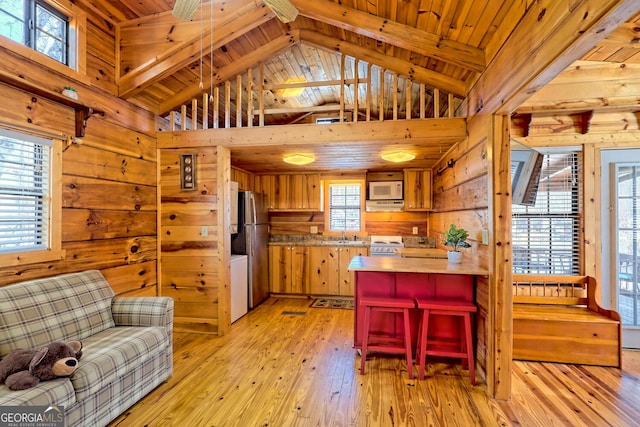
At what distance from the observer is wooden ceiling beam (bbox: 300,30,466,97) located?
2.92 m

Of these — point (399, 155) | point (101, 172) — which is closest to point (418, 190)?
point (399, 155)

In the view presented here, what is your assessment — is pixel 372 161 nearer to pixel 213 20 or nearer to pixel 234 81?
pixel 234 81

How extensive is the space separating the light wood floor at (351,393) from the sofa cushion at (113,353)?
357 millimetres

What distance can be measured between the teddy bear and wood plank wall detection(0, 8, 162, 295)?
2.51 ft

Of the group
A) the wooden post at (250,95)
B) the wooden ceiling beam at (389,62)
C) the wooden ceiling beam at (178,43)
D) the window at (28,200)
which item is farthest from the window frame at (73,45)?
the wooden ceiling beam at (389,62)

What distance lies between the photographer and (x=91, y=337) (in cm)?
221

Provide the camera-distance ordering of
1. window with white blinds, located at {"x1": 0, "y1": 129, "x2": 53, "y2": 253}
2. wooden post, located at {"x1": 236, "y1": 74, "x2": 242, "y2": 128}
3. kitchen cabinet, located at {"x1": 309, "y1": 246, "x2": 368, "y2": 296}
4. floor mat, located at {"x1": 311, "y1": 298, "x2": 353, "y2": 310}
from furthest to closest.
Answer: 1. kitchen cabinet, located at {"x1": 309, "y1": 246, "x2": 368, "y2": 296}
2. floor mat, located at {"x1": 311, "y1": 298, "x2": 353, "y2": 310}
3. wooden post, located at {"x1": 236, "y1": 74, "x2": 242, "y2": 128}
4. window with white blinds, located at {"x1": 0, "y1": 129, "x2": 53, "y2": 253}

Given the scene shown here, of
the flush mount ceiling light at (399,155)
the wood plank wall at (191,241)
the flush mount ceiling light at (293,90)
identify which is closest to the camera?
the wood plank wall at (191,241)

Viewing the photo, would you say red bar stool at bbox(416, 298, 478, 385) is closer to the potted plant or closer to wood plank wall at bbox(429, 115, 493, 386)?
wood plank wall at bbox(429, 115, 493, 386)

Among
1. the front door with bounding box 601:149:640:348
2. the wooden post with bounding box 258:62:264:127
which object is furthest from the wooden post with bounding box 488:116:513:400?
the wooden post with bounding box 258:62:264:127

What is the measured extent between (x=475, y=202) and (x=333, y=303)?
2.81 metres

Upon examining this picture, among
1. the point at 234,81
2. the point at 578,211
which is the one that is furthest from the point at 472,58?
the point at 234,81

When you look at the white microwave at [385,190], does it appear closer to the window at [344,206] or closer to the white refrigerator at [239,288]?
the window at [344,206]

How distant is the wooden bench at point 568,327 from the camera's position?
2.69m
